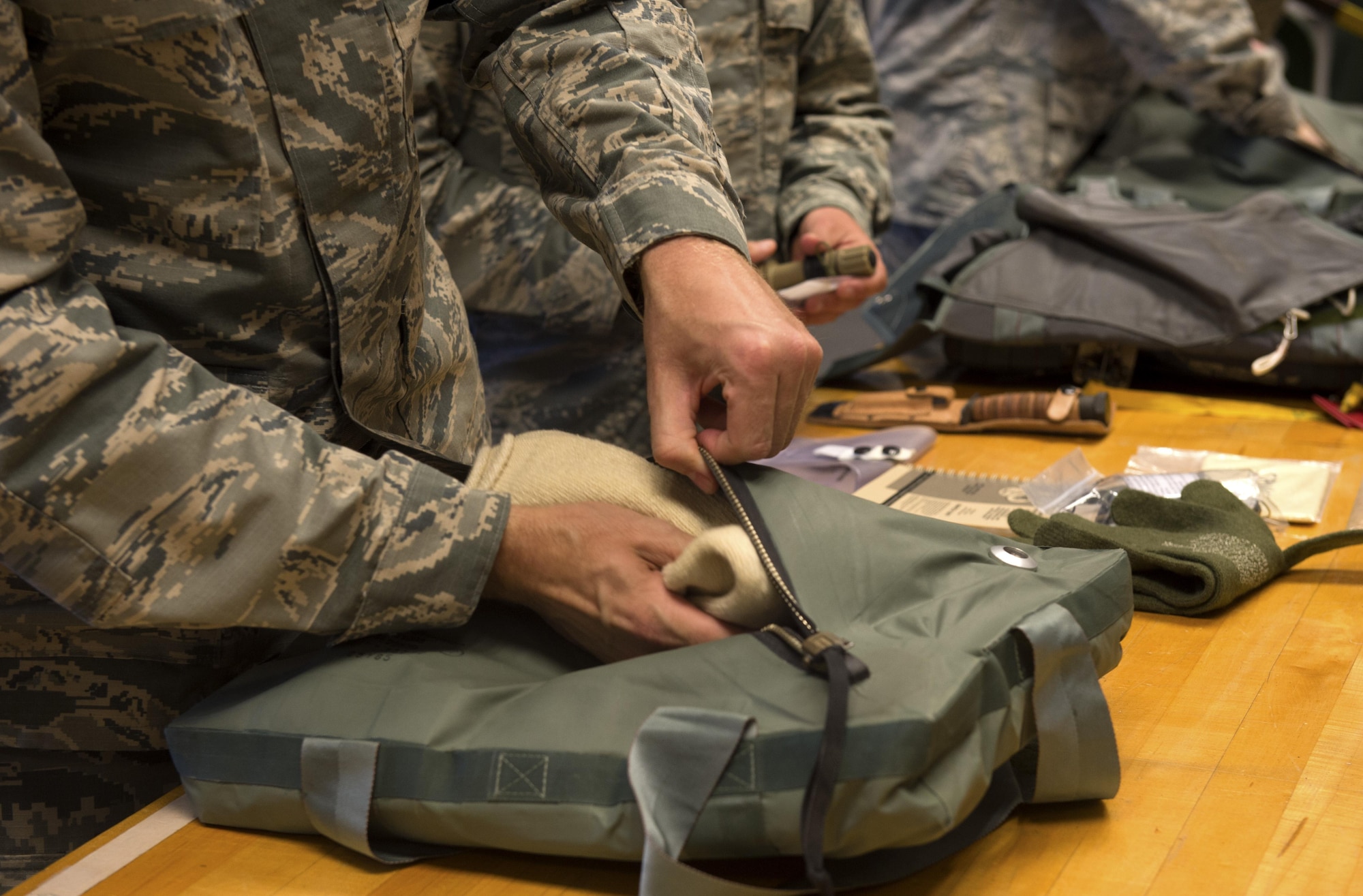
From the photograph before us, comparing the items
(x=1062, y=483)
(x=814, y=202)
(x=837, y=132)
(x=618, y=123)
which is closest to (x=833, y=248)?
(x=814, y=202)

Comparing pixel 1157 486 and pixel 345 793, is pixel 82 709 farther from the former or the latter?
pixel 1157 486

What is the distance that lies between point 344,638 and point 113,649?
186mm

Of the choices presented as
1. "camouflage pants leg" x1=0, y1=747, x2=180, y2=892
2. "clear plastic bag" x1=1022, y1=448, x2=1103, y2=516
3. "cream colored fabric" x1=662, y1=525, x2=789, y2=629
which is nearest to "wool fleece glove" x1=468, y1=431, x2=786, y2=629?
"cream colored fabric" x1=662, y1=525, x2=789, y2=629


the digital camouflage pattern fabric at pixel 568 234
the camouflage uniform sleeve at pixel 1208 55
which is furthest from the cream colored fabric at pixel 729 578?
the camouflage uniform sleeve at pixel 1208 55

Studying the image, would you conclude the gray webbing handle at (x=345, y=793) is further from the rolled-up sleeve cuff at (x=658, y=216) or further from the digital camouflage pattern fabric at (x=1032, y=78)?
the digital camouflage pattern fabric at (x=1032, y=78)

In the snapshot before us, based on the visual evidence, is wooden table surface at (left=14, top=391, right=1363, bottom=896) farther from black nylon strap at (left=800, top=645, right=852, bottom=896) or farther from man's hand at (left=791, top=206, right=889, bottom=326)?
man's hand at (left=791, top=206, right=889, bottom=326)

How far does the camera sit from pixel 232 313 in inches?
29.3

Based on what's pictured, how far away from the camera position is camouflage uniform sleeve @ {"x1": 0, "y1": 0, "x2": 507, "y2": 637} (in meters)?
A: 0.58

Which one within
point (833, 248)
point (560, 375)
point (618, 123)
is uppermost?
point (618, 123)

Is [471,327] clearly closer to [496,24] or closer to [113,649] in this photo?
[496,24]

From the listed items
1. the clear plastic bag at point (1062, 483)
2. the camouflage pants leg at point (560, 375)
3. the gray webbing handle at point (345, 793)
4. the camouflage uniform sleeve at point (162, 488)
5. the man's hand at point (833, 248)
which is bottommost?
the camouflage pants leg at point (560, 375)

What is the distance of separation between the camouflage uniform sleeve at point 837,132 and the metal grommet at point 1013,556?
95cm

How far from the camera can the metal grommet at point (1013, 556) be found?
2.29ft

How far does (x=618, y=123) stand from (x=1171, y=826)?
1.94 ft
